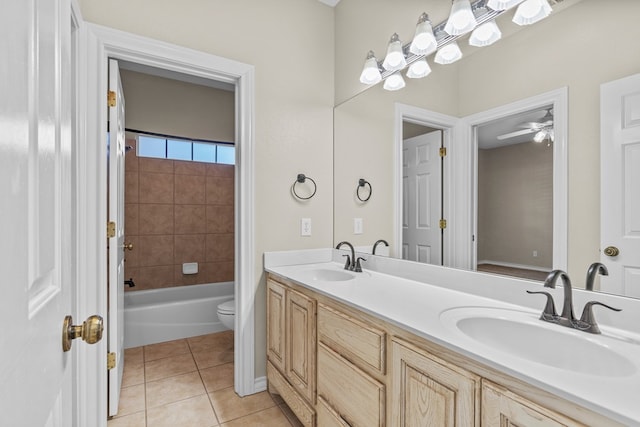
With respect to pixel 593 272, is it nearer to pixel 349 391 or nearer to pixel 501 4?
pixel 349 391

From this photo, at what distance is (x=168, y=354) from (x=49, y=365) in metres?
2.36

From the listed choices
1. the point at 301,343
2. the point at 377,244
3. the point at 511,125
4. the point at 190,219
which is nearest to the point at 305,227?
the point at 377,244

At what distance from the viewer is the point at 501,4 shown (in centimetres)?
134

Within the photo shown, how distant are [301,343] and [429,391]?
84cm

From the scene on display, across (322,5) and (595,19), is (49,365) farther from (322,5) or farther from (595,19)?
(322,5)

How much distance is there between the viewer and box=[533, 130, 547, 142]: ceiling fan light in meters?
1.21

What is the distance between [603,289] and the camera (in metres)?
1.07

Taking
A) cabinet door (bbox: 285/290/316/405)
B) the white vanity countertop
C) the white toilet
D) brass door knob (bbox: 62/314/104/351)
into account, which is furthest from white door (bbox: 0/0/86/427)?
the white toilet

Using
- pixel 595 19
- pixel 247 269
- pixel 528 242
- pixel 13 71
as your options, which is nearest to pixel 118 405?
pixel 247 269

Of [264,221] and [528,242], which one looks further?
[264,221]

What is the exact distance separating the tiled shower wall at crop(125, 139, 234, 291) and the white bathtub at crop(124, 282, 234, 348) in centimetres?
18

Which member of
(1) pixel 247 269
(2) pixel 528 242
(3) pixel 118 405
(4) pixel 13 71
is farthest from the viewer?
(1) pixel 247 269

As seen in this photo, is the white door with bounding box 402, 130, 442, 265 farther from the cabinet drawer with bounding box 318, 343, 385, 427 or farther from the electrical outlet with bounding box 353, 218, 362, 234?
the cabinet drawer with bounding box 318, 343, 385, 427

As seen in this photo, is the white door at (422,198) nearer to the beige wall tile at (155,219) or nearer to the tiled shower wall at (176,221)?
the tiled shower wall at (176,221)
